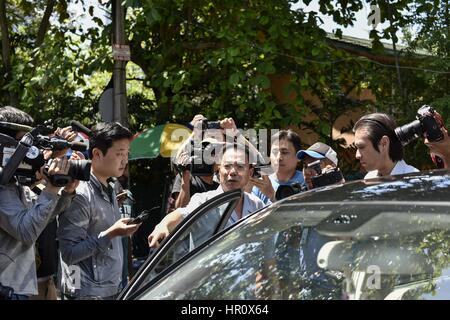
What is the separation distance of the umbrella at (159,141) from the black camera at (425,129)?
4929 mm

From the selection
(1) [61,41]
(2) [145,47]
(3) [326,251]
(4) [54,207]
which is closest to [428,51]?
(2) [145,47]

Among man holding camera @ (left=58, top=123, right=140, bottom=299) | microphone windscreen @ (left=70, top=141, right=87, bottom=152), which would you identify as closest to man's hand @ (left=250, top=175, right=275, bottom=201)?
man holding camera @ (left=58, top=123, right=140, bottom=299)

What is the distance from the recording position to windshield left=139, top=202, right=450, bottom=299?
8.97 ft

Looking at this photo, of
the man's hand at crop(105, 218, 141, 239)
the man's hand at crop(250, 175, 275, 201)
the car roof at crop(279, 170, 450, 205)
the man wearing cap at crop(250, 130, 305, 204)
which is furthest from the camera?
the man wearing cap at crop(250, 130, 305, 204)

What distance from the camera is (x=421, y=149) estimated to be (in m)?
10.4

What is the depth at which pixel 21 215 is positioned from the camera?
4328 mm

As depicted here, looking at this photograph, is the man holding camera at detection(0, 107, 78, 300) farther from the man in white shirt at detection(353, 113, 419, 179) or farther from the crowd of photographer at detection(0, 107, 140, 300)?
the man in white shirt at detection(353, 113, 419, 179)

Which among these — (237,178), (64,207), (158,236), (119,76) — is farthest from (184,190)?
(119,76)

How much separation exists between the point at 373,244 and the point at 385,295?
0.80 feet

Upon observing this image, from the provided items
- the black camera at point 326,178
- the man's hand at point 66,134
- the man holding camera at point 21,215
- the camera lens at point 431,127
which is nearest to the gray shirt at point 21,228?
the man holding camera at point 21,215

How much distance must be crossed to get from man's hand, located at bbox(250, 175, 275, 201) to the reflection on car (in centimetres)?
227

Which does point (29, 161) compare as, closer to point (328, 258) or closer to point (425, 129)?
point (328, 258)

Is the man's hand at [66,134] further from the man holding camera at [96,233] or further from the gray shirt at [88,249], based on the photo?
the gray shirt at [88,249]
